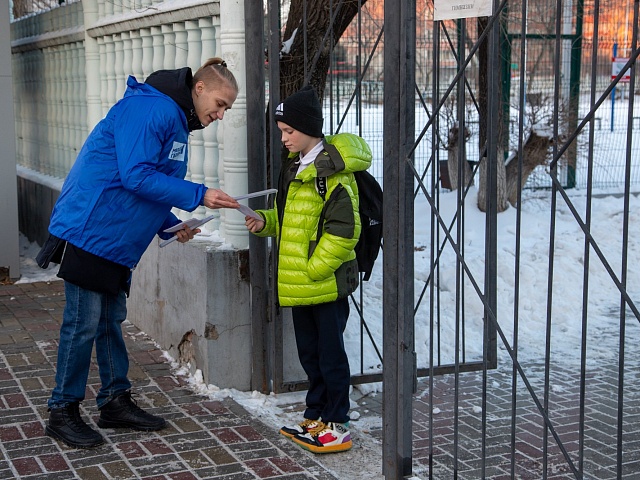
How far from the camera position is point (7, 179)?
863cm

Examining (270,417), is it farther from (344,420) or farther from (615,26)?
(615,26)

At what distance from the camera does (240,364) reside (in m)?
5.48

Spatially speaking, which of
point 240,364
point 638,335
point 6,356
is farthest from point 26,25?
point 638,335

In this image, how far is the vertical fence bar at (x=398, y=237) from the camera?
3.83 m

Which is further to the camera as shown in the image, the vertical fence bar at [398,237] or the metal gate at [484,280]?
Answer: the vertical fence bar at [398,237]

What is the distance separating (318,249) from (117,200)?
100 cm

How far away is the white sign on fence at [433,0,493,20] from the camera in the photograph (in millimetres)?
3543

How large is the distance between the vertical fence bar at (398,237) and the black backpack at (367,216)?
50cm

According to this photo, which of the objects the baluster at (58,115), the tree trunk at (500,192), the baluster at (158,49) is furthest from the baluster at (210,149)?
the tree trunk at (500,192)

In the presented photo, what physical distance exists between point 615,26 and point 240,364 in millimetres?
10250

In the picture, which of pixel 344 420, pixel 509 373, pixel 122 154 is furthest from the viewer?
pixel 509 373

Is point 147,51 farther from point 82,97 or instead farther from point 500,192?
point 500,192

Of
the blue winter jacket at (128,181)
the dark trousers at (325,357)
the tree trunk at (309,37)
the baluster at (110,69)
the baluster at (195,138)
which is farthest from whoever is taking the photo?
the baluster at (110,69)

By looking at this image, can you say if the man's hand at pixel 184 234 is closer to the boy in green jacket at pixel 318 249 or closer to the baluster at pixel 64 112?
the boy in green jacket at pixel 318 249
